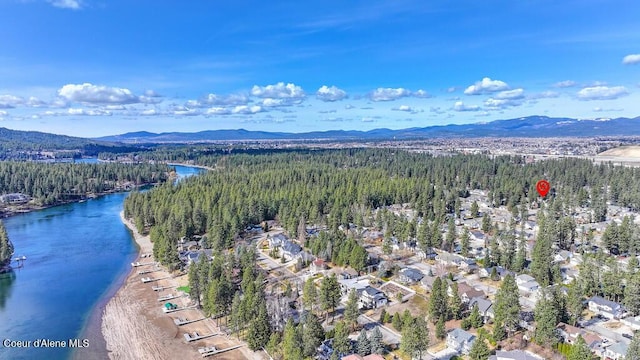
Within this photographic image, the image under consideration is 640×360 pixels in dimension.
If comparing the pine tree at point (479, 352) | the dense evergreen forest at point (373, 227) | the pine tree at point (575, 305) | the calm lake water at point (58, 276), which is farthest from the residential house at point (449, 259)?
the calm lake water at point (58, 276)

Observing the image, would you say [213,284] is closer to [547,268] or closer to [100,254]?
[100,254]

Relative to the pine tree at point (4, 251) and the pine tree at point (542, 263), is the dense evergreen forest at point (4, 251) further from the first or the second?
the pine tree at point (542, 263)

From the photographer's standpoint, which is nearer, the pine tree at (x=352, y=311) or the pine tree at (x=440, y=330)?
the pine tree at (x=440, y=330)

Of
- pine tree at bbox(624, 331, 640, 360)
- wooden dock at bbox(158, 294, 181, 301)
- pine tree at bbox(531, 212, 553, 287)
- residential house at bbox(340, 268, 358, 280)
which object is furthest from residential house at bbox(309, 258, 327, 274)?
pine tree at bbox(624, 331, 640, 360)

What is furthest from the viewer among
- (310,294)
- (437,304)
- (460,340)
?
(310,294)

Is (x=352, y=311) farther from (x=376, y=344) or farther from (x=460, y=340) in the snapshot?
(x=460, y=340)

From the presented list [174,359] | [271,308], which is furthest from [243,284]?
[174,359]

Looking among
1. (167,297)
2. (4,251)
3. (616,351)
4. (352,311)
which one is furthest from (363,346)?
(4,251)
